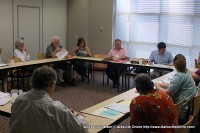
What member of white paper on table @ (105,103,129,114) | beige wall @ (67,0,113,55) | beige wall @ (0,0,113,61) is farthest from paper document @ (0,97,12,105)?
beige wall @ (67,0,113,55)

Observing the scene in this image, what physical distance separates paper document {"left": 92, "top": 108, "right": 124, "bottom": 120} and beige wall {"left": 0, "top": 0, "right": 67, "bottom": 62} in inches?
194

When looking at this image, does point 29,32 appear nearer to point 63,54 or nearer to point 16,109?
point 63,54

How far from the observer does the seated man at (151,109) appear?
2246 millimetres

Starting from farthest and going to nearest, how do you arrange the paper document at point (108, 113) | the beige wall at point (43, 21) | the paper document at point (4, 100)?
the beige wall at point (43, 21), the paper document at point (4, 100), the paper document at point (108, 113)

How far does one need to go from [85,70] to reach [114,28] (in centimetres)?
199

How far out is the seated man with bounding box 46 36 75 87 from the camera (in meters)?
6.71

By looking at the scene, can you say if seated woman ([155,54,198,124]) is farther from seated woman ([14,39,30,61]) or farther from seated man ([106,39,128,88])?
seated woman ([14,39,30,61])

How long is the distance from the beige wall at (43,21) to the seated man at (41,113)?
5.37m

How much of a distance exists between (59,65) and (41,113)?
201 inches

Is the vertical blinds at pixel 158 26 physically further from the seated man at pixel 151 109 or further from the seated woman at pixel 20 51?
the seated man at pixel 151 109

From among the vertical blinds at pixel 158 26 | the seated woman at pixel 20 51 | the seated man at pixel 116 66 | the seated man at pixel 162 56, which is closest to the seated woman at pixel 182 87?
the seated man at pixel 162 56

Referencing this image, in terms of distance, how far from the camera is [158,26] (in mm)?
7461

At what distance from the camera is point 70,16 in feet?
28.9

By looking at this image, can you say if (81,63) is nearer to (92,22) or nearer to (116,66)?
(116,66)
